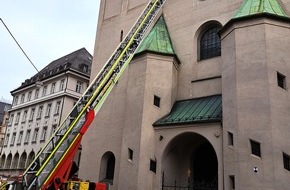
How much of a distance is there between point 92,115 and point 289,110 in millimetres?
8148

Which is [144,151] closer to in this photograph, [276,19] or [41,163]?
[41,163]

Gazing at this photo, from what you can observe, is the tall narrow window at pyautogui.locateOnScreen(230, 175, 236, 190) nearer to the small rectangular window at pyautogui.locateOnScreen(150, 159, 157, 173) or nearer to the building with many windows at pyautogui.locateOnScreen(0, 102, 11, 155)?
the small rectangular window at pyautogui.locateOnScreen(150, 159, 157, 173)

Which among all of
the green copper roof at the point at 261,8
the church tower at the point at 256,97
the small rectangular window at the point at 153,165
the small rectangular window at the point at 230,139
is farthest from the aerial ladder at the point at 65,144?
the green copper roof at the point at 261,8

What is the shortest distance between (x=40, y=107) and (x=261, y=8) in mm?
29767

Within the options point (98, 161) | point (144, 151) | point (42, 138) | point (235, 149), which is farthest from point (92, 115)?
point (42, 138)

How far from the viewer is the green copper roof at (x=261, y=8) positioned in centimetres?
1493

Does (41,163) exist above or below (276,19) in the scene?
below

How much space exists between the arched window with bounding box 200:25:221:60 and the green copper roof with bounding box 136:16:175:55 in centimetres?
185

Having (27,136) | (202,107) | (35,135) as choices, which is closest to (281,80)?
(202,107)

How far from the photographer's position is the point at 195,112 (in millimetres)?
16250

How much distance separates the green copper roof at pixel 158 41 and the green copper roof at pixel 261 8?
4.76 metres

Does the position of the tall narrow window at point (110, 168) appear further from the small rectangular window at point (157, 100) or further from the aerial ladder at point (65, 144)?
the aerial ladder at point (65, 144)

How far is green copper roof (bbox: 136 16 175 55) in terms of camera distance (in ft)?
61.1

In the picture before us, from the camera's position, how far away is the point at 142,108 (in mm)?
17078
